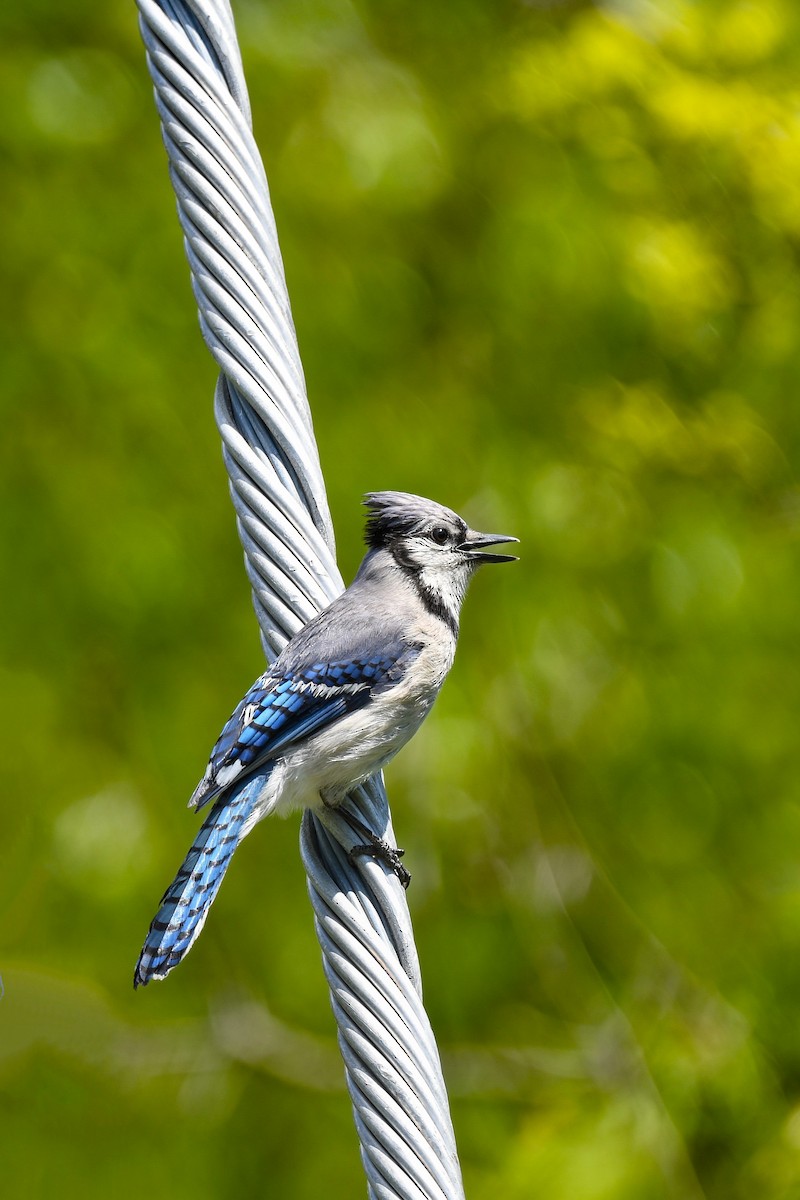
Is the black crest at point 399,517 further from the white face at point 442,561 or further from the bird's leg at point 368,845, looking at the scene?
the bird's leg at point 368,845

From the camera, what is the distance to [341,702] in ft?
7.09

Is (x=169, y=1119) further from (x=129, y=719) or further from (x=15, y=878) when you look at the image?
(x=129, y=719)

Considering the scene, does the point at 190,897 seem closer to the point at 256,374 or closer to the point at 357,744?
the point at 357,744

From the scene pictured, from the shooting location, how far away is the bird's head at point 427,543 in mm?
2537

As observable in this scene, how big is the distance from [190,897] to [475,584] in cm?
178

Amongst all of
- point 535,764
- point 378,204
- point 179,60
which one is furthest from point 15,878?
point 179,60

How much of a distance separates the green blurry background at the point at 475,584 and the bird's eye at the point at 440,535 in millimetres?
749

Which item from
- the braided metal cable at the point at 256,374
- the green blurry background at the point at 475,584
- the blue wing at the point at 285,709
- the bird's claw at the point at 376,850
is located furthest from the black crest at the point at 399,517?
the bird's claw at the point at 376,850

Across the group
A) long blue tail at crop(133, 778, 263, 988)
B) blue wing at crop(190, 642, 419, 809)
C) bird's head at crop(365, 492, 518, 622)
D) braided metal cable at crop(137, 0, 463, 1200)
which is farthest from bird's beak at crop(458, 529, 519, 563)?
braided metal cable at crop(137, 0, 463, 1200)

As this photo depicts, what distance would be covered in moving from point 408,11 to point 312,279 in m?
0.90

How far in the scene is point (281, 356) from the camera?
1.60 m

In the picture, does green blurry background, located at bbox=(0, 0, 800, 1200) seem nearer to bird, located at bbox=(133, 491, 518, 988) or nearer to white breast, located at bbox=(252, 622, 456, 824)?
bird, located at bbox=(133, 491, 518, 988)

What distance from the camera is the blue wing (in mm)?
1962

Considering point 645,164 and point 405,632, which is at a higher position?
point 645,164
